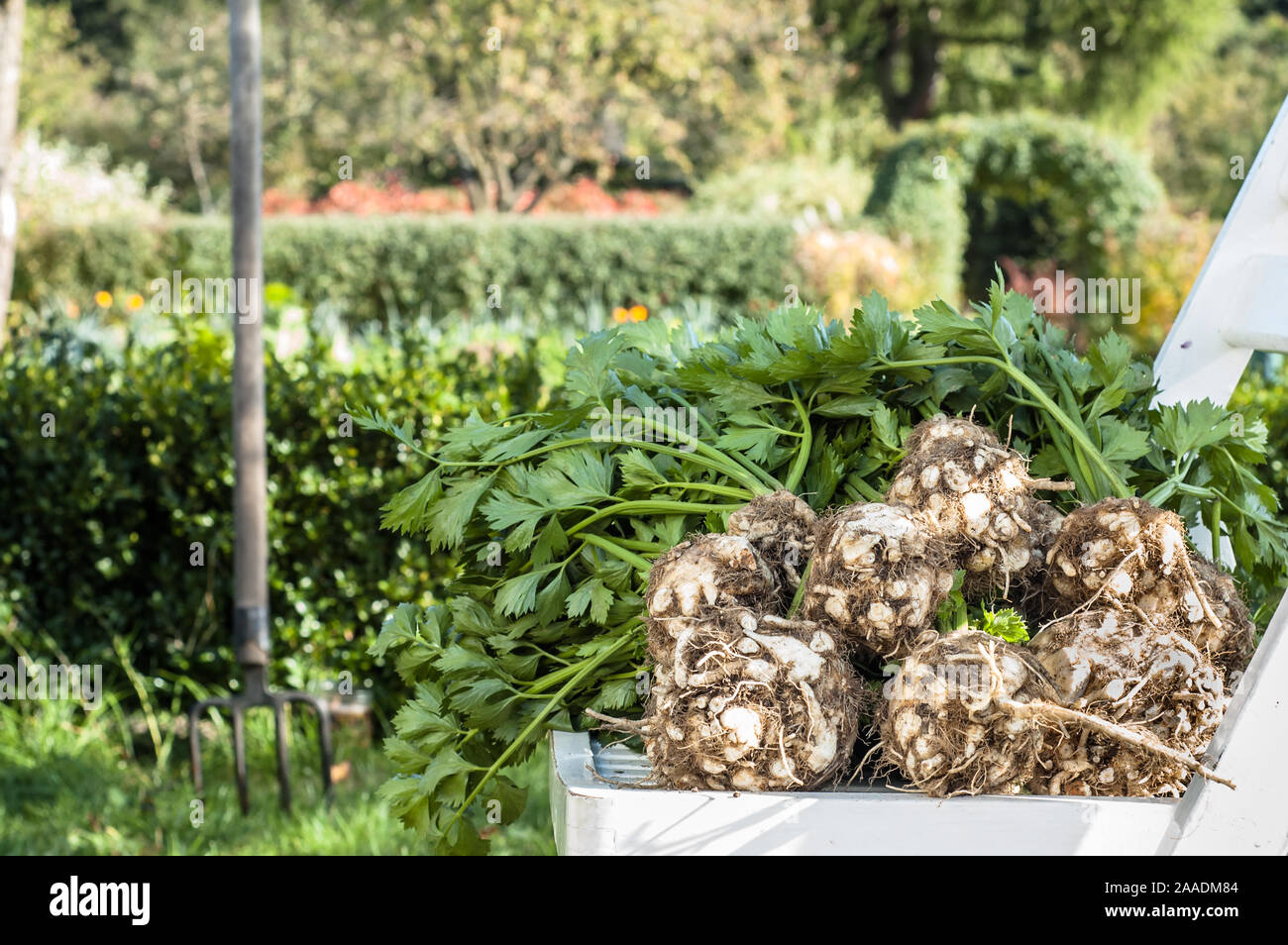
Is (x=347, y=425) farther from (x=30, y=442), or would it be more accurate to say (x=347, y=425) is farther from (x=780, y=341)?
(x=780, y=341)

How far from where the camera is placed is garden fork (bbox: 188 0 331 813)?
330 cm

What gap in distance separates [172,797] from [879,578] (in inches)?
115

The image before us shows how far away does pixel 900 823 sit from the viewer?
3.29ft

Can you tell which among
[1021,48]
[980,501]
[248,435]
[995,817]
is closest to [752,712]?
[995,817]

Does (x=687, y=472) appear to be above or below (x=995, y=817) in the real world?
above

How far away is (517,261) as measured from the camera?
10914mm

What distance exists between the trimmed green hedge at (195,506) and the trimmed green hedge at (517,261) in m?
7.02

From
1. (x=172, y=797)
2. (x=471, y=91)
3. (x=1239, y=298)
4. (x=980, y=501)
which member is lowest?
(x=172, y=797)

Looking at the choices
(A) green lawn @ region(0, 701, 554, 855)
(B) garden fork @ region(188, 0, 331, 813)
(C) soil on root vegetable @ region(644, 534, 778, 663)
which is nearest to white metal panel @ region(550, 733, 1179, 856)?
(C) soil on root vegetable @ region(644, 534, 778, 663)

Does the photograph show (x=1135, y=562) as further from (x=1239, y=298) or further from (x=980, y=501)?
(x=1239, y=298)

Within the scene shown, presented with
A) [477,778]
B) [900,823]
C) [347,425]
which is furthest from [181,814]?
[900,823]

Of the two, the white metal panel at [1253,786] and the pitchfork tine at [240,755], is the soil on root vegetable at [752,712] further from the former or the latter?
the pitchfork tine at [240,755]

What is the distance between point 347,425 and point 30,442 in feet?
3.23
